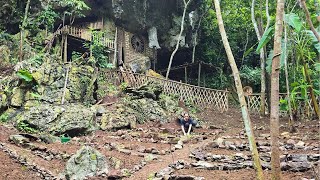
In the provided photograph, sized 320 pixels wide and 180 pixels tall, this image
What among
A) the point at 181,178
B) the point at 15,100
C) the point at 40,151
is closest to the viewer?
the point at 181,178

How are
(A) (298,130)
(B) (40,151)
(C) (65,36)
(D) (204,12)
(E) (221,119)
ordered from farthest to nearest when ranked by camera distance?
(D) (204,12)
(C) (65,36)
(E) (221,119)
(A) (298,130)
(B) (40,151)

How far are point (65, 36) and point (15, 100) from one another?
367 inches

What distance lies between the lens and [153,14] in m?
24.4

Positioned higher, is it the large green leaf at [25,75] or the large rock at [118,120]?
the large green leaf at [25,75]

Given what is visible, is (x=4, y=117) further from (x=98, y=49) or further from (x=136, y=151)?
(x=98, y=49)

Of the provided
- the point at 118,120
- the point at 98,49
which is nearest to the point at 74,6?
the point at 98,49

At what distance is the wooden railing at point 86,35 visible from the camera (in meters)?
21.3

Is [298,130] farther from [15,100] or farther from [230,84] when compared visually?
[230,84]

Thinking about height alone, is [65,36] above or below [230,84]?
above

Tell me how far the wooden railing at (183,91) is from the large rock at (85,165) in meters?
11.2

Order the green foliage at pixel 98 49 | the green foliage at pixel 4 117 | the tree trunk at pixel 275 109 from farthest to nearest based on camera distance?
the green foliage at pixel 98 49
the green foliage at pixel 4 117
the tree trunk at pixel 275 109

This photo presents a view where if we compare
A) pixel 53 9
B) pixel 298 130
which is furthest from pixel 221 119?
pixel 53 9

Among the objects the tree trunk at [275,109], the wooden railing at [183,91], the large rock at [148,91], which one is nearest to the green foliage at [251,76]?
the wooden railing at [183,91]

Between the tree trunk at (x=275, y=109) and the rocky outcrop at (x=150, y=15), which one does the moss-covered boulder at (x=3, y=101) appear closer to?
the tree trunk at (x=275, y=109)
